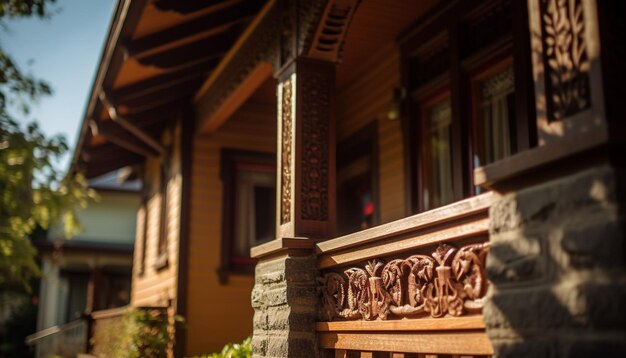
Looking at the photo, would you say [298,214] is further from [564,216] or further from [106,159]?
[106,159]

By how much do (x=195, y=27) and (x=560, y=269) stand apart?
596cm

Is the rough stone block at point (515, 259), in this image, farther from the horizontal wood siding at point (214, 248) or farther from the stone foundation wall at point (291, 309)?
the horizontal wood siding at point (214, 248)

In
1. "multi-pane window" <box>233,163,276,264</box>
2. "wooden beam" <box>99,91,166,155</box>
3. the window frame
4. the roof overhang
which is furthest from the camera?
the window frame

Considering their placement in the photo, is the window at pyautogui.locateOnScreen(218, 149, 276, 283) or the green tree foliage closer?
the window at pyautogui.locateOnScreen(218, 149, 276, 283)

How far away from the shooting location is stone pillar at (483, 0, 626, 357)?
2434 millimetres

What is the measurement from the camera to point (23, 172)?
1112 centimetres

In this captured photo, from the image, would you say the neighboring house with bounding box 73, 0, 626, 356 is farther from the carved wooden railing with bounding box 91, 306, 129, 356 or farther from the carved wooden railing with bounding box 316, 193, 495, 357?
the carved wooden railing with bounding box 91, 306, 129, 356

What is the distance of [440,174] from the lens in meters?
6.88

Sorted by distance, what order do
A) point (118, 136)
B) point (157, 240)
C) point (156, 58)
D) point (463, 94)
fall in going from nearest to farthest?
point (463, 94) < point (156, 58) < point (118, 136) < point (157, 240)

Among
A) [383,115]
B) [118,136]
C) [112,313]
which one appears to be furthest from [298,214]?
[118,136]

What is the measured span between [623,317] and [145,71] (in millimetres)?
7171

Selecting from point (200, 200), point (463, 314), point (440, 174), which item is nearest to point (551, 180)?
point (463, 314)

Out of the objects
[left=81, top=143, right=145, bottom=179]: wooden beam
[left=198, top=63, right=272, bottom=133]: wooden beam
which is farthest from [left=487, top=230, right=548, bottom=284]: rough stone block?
[left=81, top=143, right=145, bottom=179]: wooden beam

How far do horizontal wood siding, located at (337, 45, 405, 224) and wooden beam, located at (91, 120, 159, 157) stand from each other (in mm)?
4055
